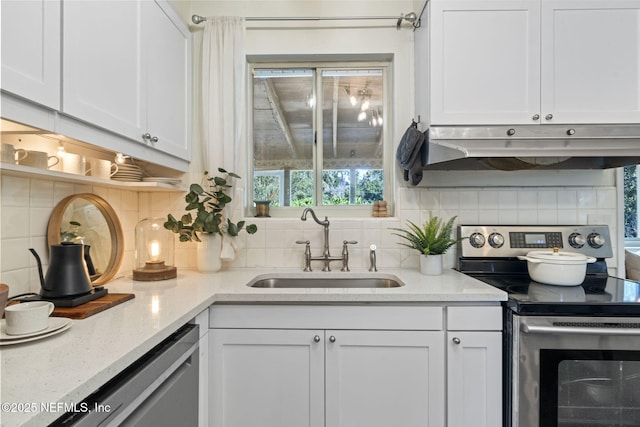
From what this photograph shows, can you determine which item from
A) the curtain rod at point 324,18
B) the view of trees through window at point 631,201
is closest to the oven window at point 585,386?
the view of trees through window at point 631,201

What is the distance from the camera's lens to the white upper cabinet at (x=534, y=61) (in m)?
1.50

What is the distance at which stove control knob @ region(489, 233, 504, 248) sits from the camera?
174 centimetres

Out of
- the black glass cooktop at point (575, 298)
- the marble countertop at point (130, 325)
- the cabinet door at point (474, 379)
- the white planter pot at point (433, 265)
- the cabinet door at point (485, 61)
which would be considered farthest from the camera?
the white planter pot at point (433, 265)

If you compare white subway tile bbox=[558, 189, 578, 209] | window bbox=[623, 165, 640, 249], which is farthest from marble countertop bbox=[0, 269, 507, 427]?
window bbox=[623, 165, 640, 249]

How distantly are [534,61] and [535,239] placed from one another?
0.95 metres

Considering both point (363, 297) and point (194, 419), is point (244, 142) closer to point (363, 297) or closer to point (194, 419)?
point (363, 297)

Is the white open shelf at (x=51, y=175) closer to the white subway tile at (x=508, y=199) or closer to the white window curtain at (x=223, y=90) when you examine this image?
the white window curtain at (x=223, y=90)

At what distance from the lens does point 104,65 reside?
1.12 m

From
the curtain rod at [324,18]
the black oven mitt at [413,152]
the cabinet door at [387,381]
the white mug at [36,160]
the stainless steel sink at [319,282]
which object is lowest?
the cabinet door at [387,381]

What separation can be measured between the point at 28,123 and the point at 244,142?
3.85 feet

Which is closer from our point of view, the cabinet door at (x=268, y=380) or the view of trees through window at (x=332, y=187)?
the cabinet door at (x=268, y=380)

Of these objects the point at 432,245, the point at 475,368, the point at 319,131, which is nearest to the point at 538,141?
the point at 432,245

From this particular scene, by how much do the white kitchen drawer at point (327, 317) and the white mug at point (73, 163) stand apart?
828 mm

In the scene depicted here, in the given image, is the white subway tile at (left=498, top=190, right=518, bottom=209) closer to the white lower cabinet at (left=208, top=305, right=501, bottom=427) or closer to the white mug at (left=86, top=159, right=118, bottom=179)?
the white lower cabinet at (left=208, top=305, right=501, bottom=427)
